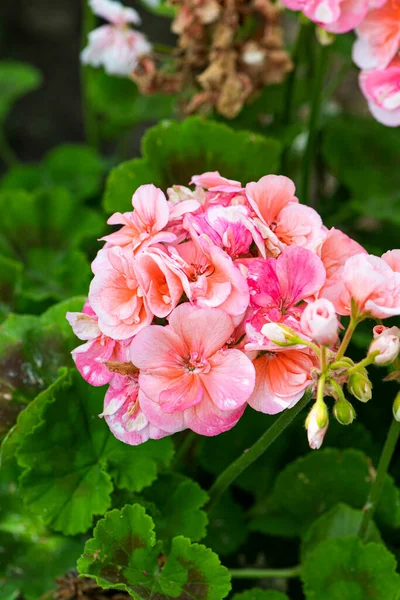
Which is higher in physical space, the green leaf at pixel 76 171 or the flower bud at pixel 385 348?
the flower bud at pixel 385 348

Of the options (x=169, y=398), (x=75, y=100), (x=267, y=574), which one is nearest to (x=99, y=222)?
(x=267, y=574)

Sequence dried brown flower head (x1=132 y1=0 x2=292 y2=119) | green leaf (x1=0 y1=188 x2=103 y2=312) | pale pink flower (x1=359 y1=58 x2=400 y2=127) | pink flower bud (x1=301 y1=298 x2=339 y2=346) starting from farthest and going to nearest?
1. green leaf (x1=0 y1=188 x2=103 y2=312)
2. dried brown flower head (x1=132 y1=0 x2=292 y2=119)
3. pale pink flower (x1=359 y1=58 x2=400 y2=127)
4. pink flower bud (x1=301 y1=298 x2=339 y2=346)

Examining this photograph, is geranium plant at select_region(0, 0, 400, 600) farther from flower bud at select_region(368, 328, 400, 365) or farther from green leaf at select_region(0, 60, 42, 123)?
green leaf at select_region(0, 60, 42, 123)

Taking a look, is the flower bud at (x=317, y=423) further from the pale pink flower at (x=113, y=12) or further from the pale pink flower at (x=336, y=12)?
the pale pink flower at (x=113, y=12)

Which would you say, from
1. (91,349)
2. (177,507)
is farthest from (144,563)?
(91,349)

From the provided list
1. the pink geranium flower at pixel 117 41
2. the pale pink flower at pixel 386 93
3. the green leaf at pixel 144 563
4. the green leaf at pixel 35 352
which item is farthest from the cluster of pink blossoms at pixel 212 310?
the pink geranium flower at pixel 117 41

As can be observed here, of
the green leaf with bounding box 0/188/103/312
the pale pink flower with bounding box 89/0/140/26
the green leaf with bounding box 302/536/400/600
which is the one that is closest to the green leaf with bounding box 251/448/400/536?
the green leaf with bounding box 302/536/400/600
